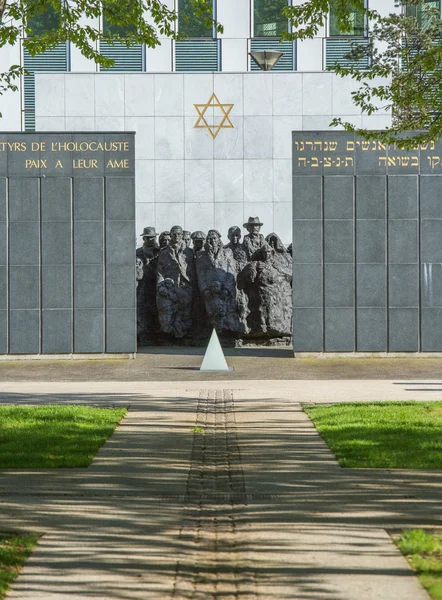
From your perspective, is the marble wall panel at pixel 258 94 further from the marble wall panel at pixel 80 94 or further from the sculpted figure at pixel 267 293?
the sculpted figure at pixel 267 293

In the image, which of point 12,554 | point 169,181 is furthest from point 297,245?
point 12,554

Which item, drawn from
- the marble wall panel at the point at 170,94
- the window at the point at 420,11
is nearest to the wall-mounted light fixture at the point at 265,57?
the marble wall panel at the point at 170,94

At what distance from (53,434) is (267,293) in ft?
55.4

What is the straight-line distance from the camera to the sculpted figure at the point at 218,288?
28.3 meters

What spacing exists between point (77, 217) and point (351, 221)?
6404 mm

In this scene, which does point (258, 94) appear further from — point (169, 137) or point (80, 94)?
point (80, 94)

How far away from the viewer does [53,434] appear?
1170 cm

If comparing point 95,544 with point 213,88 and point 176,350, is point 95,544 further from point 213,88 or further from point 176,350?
point 213,88

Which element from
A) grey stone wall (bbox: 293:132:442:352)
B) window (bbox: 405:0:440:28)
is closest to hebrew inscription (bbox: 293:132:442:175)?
grey stone wall (bbox: 293:132:442:352)

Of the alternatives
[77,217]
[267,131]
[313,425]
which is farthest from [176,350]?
[313,425]

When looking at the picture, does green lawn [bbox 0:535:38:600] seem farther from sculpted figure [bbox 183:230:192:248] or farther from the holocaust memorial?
sculpted figure [bbox 183:230:192:248]

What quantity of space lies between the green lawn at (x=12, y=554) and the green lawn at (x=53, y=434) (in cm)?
300

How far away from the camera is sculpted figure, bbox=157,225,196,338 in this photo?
28547mm

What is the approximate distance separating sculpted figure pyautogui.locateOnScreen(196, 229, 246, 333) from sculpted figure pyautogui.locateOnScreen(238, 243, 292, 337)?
36 centimetres
